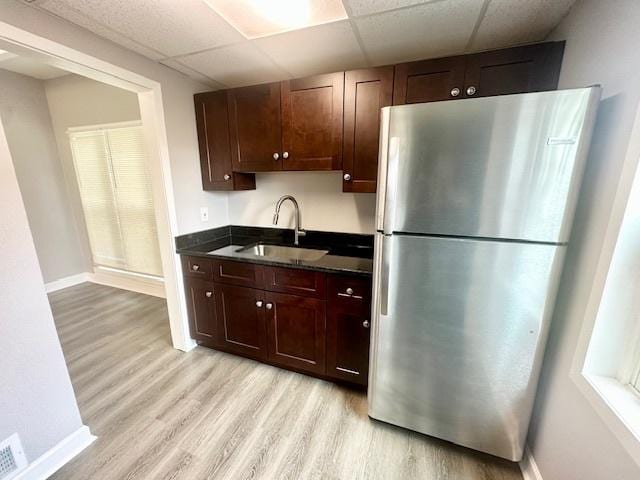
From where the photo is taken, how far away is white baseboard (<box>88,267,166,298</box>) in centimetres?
334

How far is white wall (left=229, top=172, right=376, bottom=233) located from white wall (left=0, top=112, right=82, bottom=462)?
1.52m

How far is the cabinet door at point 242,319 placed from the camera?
1.95 metres

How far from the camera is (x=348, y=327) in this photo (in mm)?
1705

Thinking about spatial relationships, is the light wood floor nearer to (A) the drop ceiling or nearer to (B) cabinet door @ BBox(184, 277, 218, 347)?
(B) cabinet door @ BBox(184, 277, 218, 347)

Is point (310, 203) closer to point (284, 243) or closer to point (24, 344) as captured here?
point (284, 243)

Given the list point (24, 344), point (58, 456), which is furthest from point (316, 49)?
point (58, 456)

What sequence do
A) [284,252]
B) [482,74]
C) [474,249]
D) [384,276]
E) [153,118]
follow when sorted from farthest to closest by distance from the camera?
[284,252] → [153,118] → [482,74] → [384,276] → [474,249]

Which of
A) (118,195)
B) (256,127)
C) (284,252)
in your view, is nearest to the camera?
(256,127)

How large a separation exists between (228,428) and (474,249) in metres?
1.68

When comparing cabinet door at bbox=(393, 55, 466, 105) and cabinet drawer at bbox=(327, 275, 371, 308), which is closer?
cabinet door at bbox=(393, 55, 466, 105)

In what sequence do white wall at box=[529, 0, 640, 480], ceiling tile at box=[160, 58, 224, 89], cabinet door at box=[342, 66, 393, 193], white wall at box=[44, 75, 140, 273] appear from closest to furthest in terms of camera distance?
white wall at box=[529, 0, 640, 480], cabinet door at box=[342, 66, 393, 193], ceiling tile at box=[160, 58, 224, 89], white wall at box=[44, 75, 140, 273]

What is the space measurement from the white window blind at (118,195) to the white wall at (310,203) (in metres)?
1.30

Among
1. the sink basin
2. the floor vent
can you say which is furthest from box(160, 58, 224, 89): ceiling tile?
the floor vent

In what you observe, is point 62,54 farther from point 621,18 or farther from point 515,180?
point 621,18
